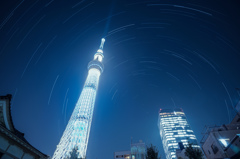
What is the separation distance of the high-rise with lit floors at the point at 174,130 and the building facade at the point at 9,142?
114 meters

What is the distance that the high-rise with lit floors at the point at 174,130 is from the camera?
107312 millimetres

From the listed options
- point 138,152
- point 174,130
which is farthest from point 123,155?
point 174,130

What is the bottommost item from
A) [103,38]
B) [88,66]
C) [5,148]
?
[5,148]

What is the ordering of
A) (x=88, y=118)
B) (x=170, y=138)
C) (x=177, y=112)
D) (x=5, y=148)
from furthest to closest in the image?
(x=177, y=112) → (x=170, y=138) → (x=88, y=118) → (x=5, y=148)

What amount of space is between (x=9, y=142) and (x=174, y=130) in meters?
130

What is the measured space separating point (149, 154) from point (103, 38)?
96362 mm

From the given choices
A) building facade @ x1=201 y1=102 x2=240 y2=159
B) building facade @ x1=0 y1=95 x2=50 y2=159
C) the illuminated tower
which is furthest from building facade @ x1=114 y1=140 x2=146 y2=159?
building facade @ x1=0 y1=95 x2=50 y2=159

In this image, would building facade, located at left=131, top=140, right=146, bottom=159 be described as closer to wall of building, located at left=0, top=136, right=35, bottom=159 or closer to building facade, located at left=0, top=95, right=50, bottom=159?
building facade, located at left=0, top=95, right=50, bottom=159

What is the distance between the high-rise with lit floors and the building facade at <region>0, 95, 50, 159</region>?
114026 millimetres

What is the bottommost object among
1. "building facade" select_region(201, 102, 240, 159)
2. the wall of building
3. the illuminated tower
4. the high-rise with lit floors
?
the wall of building

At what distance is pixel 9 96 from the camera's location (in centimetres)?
1192

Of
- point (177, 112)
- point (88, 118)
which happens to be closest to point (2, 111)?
point (88, 118)

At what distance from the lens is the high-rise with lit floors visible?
107312mm

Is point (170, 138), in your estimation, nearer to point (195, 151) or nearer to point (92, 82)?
point (92, 82)
